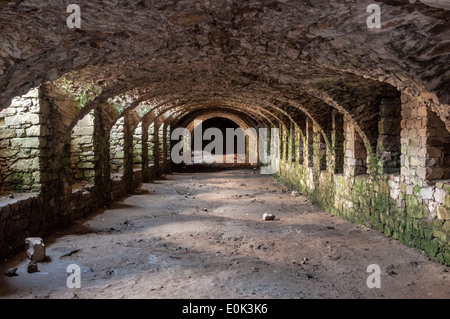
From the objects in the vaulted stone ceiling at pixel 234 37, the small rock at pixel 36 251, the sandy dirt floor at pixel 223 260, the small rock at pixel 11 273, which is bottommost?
the sandy dirt floor at pixel 223 260

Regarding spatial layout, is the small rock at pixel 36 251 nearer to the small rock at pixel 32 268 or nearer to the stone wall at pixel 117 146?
the small rock at pixel 32 268

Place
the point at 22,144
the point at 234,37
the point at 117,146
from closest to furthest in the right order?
the point at 234,37 < the point at 22,144 < the point at 117,146

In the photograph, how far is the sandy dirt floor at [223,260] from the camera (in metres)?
4.27

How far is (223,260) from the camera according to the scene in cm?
537

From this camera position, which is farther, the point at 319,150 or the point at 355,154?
the point at 319,150

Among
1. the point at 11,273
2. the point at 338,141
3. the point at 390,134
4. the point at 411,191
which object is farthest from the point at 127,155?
the point at 411,191

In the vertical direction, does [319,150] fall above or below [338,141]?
below

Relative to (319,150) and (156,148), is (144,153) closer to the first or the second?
(156,148)

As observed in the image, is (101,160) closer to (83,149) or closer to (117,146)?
(83,149)

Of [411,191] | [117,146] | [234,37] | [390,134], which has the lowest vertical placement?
[411,191]

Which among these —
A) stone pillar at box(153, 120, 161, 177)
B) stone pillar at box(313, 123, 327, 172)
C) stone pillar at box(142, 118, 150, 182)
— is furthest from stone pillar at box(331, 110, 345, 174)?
stone pillar at box(153, 120, 161, 177)

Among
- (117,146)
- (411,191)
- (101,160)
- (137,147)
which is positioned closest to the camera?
(411,191)

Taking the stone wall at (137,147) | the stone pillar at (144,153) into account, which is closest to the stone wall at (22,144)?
the stone wall at (137,147)

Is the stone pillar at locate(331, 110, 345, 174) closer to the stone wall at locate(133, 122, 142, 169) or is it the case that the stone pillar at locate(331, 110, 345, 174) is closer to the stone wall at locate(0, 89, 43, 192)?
the stone wall at locate(0, 89, 43, 192)
